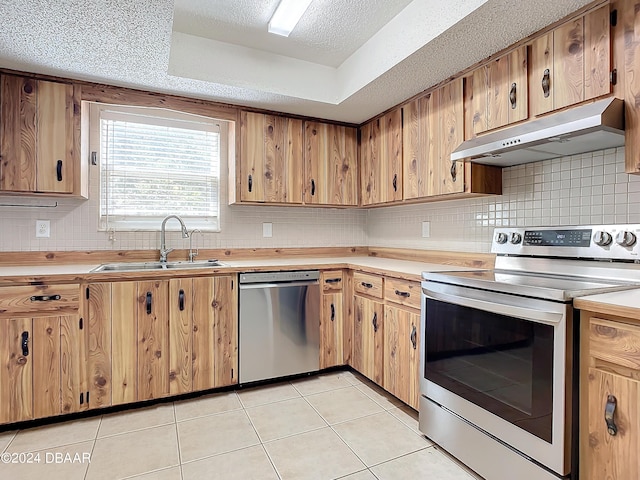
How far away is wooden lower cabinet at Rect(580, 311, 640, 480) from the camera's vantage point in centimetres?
119

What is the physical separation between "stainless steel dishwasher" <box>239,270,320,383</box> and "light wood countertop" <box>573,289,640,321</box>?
5.89 ft

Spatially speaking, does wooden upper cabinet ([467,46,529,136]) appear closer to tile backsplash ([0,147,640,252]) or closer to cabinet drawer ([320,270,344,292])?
tile backsplash ([0,147,640,252])

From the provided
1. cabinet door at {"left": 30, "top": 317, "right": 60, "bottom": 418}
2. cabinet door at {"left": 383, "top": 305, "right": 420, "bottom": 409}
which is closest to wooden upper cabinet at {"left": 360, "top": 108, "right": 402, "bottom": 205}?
cabinet door at {"left": 383, "top": 305, "right": 420, "bottom": 409}

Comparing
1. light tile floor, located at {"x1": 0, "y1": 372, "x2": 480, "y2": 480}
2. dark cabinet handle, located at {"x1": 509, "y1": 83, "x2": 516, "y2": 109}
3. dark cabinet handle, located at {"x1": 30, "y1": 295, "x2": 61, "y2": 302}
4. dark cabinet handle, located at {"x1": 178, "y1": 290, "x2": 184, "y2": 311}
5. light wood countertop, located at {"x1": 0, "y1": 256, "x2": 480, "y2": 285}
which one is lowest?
light tile floor, located at {"x1": 0, "y1": 372, "x2": 480, "y2": 480}

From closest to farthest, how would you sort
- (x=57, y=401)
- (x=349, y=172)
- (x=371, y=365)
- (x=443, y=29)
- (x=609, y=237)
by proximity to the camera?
(x=609, y=237) → (x=443, y=29) → (x=57, y=401) → (x=371, y=365) → (x=349, y=172)

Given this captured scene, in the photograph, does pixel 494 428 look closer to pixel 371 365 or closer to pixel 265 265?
pixel 371 365

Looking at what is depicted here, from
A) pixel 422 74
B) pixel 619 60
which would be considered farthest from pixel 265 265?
pixel 619 60

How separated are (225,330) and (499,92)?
225cm

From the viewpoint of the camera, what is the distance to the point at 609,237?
5.69ft

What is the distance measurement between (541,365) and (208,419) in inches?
71.9

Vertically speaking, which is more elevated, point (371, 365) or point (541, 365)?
point (541, 365)

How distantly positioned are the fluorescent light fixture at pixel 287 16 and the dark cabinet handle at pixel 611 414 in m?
2.27

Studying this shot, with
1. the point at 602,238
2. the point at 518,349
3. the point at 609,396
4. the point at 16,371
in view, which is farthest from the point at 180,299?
the point at 602,238

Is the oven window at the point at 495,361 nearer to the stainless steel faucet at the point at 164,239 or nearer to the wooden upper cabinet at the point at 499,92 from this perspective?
the wooden upper cabinet at the point at 499,92
